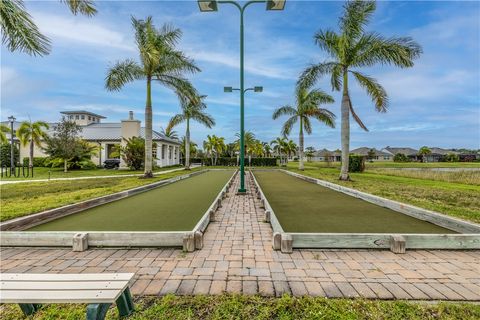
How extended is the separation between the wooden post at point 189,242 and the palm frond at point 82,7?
729 cm

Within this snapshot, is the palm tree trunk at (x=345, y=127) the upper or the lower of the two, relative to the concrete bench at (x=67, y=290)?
upper

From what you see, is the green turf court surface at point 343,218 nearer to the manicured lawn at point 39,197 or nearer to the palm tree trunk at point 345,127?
the manicured lawn at point 39,197

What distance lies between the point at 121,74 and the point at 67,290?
15.2 metres

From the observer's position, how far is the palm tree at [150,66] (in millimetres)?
14719

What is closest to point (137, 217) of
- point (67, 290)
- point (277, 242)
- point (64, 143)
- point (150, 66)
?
point (277, 242)

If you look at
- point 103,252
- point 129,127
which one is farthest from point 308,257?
point 129,127

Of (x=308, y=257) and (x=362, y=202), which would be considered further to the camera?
(x=362, y=202)

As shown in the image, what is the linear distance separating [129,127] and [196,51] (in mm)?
12929

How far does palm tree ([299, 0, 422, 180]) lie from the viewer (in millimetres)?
12039

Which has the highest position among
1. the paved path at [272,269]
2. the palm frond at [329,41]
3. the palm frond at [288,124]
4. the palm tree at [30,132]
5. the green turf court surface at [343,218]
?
the palm frond at [329,41]

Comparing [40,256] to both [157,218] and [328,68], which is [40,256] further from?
[328,68]

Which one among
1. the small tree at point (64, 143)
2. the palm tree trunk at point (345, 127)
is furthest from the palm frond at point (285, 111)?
the small tree at point (64, 143)

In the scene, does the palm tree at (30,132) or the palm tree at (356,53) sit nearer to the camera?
the palm tree at (356,53)

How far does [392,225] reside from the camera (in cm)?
506
